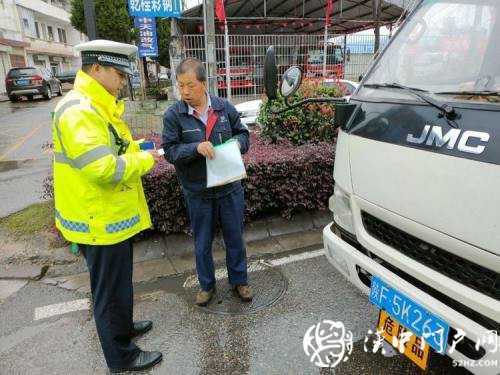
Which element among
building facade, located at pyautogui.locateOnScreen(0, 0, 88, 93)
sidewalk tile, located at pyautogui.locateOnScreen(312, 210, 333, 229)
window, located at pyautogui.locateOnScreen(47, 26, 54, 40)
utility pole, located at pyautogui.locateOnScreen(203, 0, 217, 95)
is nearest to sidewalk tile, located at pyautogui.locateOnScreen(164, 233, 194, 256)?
sidewalk tile, located at pyautogui.locateOnScreen(312, 210, 333, 229)

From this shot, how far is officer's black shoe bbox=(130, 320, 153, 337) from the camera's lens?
278 cm

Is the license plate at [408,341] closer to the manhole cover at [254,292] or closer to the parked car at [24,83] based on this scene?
the manhole cover at [254,292]

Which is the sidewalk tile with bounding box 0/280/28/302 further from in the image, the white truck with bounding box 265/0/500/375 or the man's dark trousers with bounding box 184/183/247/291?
the white truck with bounding box 265/0/500/375

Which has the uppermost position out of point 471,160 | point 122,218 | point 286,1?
point 286,1

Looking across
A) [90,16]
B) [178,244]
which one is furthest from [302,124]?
[90,16]

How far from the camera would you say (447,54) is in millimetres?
2225

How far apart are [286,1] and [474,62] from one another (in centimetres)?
1246

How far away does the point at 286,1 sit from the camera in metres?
13.2

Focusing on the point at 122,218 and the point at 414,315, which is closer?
the point at 414,315

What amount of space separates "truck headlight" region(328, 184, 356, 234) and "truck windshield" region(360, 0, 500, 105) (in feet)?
1.98

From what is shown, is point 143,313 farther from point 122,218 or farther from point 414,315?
point 414,315

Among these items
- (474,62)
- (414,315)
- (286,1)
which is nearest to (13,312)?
(414,315)

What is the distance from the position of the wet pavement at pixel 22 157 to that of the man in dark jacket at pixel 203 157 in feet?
10.2

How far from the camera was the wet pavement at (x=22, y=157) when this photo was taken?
574 centimetres
